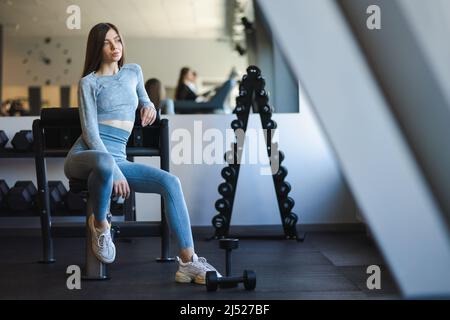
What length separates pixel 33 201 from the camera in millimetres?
4250

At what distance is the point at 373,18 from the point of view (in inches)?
129

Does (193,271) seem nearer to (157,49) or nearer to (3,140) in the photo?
(3,140)

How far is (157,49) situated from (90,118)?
6376 millimetres

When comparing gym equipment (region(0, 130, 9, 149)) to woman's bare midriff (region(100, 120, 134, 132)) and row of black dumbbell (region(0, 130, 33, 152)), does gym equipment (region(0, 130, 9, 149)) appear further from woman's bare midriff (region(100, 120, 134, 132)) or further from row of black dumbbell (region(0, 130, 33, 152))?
woman's bare midriff (region(100, 120, 134, 132))

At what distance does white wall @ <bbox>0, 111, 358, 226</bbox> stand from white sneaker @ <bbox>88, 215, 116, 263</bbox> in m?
1.84

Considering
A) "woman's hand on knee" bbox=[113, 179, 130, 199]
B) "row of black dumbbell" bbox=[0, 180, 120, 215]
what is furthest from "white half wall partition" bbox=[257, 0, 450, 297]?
"row of black dumbbell" bbox=[0, 180, 120, 215]

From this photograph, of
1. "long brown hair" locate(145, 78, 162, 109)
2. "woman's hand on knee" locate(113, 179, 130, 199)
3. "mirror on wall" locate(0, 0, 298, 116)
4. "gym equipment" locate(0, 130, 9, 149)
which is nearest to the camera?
"woman's hand on knee" locate(113, 179, 130, 199)

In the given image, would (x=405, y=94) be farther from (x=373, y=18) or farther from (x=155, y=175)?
(x=155, y=175)

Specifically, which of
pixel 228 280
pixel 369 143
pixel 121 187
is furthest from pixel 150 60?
pixel 228 280

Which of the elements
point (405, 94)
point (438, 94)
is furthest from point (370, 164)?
point (438, 94)

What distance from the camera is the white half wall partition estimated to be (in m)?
2.67

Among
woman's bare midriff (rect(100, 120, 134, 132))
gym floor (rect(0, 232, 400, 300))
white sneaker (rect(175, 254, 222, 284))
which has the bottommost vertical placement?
gym floor (rect(0, 232, 400, 300))

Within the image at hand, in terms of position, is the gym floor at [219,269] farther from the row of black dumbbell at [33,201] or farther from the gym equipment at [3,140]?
the gym equipment at [3,140]

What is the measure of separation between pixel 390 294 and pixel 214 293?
65cm
